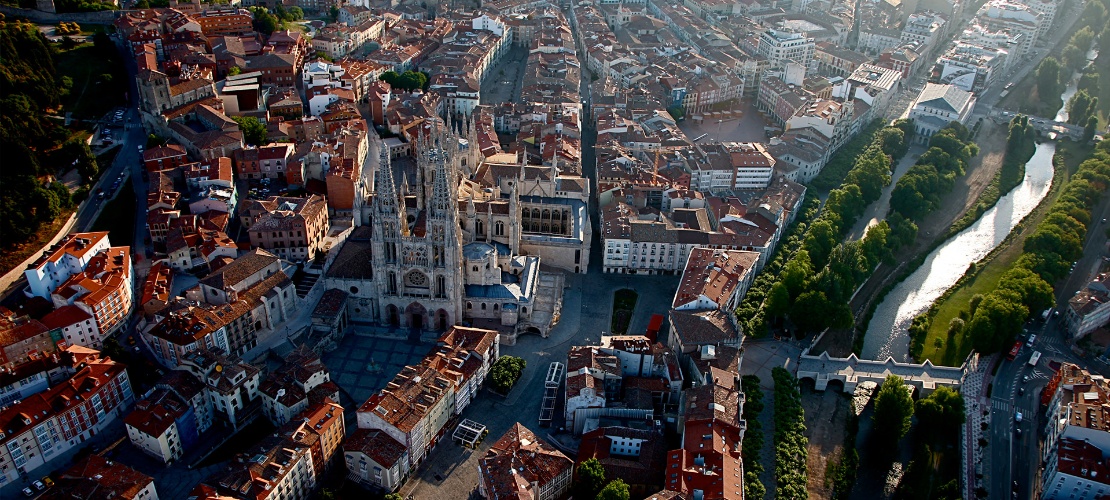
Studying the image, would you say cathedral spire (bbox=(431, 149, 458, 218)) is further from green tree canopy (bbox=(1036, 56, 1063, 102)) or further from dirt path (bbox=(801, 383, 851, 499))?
green tree canopy (bbox=(1036, 56, 1063, 102))

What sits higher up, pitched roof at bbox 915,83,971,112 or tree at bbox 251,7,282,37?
tree at bbox 251,7,282,37

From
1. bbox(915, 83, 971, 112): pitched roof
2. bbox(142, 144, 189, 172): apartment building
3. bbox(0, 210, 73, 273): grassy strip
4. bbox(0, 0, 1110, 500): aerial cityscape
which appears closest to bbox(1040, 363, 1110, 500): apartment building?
bbox(0, 0, 1110, 500): aerial cityscape

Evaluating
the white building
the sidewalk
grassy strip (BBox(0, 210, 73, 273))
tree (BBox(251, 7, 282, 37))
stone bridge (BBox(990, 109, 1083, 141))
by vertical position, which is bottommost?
the sidewalk

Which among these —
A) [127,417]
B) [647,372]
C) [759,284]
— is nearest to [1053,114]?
[759,284]

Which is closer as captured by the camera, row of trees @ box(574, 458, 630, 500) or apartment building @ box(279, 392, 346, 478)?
row of trees @ box(574, 458, 630, 500)

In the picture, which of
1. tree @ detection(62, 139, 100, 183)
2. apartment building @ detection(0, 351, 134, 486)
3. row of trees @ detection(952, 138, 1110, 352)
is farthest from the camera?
tree @ detection(62, 139, 100, 183)

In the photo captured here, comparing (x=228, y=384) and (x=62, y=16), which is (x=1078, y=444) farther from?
(x=62, y=16)

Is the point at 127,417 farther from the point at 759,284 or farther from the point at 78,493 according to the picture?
the point at 759,284

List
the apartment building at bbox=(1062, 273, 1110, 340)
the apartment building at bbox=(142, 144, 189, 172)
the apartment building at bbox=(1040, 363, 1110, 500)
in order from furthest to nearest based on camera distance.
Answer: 1. the apartment building at bbox=(142, 144, 189, 172)
2. the apartment building at bbox=(1062, 273, 1110, 340)
3. the apartment building at bbox=(1040, 363, 1110, 500)
